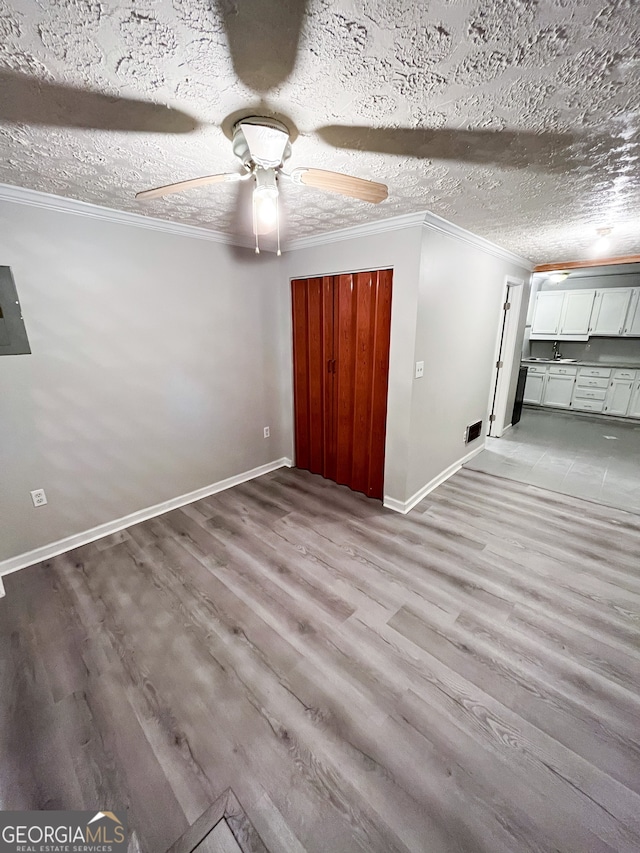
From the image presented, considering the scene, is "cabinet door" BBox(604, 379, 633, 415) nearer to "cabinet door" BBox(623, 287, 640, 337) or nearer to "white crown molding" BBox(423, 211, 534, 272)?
"cabinet door" BBox(623, 287, 640, 337)

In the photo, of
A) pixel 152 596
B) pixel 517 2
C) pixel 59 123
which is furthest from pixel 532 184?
pixel 152 596

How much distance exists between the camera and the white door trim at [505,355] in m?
4.11

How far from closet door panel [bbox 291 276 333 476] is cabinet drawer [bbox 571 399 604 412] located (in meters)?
4.94

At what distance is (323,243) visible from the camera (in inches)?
113

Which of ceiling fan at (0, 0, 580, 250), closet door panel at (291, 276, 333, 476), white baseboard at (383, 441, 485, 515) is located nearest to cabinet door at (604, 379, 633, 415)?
white baseboard at (383, 441, 485, 515)

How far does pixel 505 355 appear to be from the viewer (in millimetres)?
4402

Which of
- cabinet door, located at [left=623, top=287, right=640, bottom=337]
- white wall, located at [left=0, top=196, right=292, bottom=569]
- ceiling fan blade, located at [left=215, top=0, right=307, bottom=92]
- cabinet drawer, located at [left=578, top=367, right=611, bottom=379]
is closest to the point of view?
ceiling fan blade, located at [left=215, top=0, right=307, bottom=92]

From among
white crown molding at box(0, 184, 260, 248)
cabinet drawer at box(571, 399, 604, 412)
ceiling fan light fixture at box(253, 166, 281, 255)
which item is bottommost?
cabinet drawer at box(571, 399, 604, 412)

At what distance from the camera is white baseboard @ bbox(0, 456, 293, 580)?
86.6 inches

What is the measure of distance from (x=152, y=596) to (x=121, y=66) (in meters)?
2.35

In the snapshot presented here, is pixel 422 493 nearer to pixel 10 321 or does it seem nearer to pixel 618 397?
pixel 10 321

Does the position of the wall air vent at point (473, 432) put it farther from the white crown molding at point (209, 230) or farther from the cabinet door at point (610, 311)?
the cabinet door at point (610, 311)

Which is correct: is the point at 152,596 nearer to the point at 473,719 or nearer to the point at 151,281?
the point at 473,719

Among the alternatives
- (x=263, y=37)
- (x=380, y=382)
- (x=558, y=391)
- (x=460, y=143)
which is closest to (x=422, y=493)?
(x=380, y=382)
